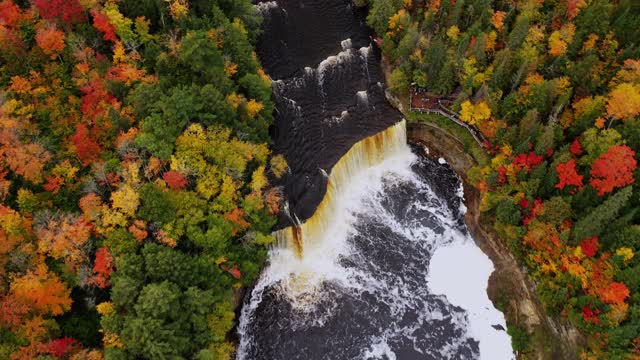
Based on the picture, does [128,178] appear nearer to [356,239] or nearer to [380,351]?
[356,239]

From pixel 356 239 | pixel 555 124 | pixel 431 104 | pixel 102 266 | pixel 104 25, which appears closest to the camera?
pixel 102 266

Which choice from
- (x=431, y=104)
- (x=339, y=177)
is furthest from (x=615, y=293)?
(x=431, y=104)

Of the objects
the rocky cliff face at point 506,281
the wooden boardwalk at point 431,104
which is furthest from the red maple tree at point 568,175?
the wooden boardwalk at point 431,104

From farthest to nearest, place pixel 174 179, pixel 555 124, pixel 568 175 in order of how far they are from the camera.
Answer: pixel 555 124 < pixel 568 175 < pixel 174 179

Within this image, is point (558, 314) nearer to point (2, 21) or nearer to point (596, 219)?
point (596, 219)

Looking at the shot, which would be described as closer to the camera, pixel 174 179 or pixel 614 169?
pixel 174 179
